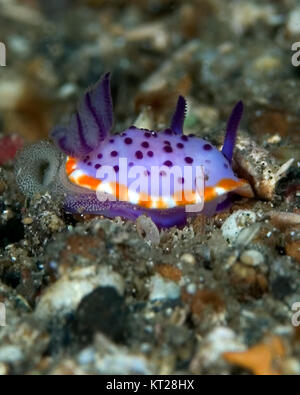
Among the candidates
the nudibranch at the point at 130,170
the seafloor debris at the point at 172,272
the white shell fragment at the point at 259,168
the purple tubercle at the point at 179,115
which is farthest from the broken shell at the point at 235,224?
the purple tubercle at the point at 179,115

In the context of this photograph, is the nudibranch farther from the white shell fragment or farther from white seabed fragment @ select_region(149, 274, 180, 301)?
white seabed fragment @ select_region(149, 274, 180, 301)

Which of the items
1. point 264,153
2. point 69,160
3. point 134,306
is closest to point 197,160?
point 264,153

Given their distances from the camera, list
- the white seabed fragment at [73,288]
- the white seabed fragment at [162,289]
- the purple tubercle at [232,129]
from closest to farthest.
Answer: the white seabed fragment at [73,288], the white seabed fragment at [162,289], the purple tubercle at [232,129]

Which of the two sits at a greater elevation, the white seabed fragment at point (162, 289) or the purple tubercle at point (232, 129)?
the purple tubercle at point (232, 129)

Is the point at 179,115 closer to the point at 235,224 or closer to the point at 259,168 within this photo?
the point at 259,168

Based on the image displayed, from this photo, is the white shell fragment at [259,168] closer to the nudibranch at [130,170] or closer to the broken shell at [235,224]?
the nudibranch at [130,170]

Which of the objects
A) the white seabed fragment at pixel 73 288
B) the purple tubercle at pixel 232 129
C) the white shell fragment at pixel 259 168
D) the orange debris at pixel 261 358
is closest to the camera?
the orange debris at pixel 261 358

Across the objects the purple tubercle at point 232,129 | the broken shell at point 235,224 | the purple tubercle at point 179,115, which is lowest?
the broken shell at point 235,224

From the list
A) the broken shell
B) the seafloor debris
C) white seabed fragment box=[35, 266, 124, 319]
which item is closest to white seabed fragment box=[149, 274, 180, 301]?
the seafloor debris

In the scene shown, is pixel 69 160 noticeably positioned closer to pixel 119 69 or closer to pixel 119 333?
pixel 119 333
